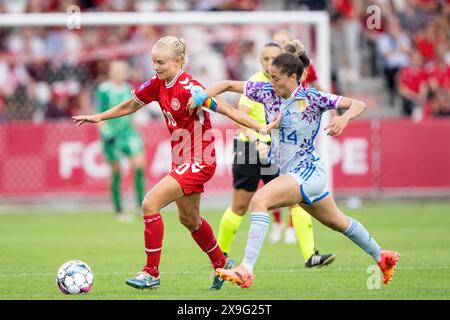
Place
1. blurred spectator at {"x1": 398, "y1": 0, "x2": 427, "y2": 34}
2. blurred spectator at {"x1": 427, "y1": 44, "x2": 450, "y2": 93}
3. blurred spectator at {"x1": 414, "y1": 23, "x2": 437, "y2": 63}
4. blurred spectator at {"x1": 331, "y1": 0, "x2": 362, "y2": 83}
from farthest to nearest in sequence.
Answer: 1. blurred spectator at {"x1": 398, "y1": 0, "x2": 427, "y2": 34}
2. blurred spectator at {"x1": 414, "y1": 23, "x2": 437, "y2": 63}
3. blurred spectator at {"x1": 331, "y1": 0, "x2": 362, "y2": 83}
4. blurred spectator at {"x1": 427, "y1": 44, "x2": 450, "y2": 93}

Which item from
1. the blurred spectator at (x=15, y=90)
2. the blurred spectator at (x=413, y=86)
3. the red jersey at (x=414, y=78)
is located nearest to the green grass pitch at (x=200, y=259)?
the blurred spectator at (x=15, y=90)

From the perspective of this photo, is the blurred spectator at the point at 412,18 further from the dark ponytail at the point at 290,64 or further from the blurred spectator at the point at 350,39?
the dark ponytail at the point at 290,64

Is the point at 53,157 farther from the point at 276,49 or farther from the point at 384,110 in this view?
the point at 276,49

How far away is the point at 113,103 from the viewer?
56.3 feet

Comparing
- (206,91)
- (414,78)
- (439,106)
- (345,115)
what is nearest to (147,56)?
(414,78)

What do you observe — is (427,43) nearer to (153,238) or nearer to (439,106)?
(439,106)

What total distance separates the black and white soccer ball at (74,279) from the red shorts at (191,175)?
3.66 ft

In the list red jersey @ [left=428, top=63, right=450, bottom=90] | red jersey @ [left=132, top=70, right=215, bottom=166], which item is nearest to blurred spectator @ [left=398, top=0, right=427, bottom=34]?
red jersey @ [left=428, top=63, right=450, bottom=90]

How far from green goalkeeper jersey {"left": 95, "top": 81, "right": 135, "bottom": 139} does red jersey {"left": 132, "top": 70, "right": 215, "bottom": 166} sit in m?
7.88

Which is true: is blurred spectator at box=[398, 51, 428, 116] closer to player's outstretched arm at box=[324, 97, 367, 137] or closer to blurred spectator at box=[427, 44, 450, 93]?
blurred spectator at box=[427, 44, 450, 93]

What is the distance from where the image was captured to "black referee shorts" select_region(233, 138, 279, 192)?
449 inches

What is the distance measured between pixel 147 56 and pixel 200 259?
976cm

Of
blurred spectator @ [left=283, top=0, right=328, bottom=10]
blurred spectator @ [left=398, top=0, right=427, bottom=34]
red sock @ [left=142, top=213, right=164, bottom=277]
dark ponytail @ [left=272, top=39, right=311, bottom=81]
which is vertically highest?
blurred spectator @ [left=283, top=0, right=328, bottom=10]

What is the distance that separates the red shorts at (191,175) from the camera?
9.09 m
